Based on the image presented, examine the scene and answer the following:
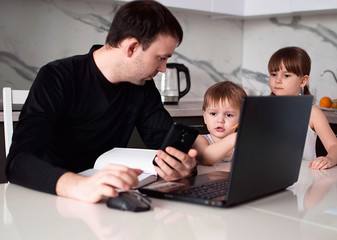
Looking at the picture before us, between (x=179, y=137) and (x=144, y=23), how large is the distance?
1.48ft

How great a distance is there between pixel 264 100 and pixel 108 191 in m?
0.39

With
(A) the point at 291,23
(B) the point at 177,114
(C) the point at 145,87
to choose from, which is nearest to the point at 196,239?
(C) the point at 145,87

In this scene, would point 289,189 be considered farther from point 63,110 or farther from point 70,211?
point 63,110

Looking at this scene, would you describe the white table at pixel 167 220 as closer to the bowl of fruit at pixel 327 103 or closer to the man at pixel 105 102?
the man at pixel 105 102

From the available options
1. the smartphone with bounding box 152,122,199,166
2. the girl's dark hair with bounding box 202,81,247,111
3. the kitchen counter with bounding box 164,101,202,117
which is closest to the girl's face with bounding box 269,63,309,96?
the girl's dark hair with bounding box 202,81,247,111

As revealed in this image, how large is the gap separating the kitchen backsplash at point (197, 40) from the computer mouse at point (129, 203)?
6.28 feet

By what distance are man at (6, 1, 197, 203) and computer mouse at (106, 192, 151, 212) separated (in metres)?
0.26

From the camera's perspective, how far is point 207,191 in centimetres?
119

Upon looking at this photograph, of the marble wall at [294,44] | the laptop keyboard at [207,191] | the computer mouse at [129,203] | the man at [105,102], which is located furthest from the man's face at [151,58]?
the marble wall at [294,44]

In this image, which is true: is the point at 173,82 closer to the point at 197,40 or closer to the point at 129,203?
the point at 197,40

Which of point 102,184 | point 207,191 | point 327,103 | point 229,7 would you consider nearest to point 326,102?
point 327,103

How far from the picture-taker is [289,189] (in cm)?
133

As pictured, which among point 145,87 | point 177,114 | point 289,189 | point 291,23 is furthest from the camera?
point 291,23

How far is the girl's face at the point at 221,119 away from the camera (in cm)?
205
